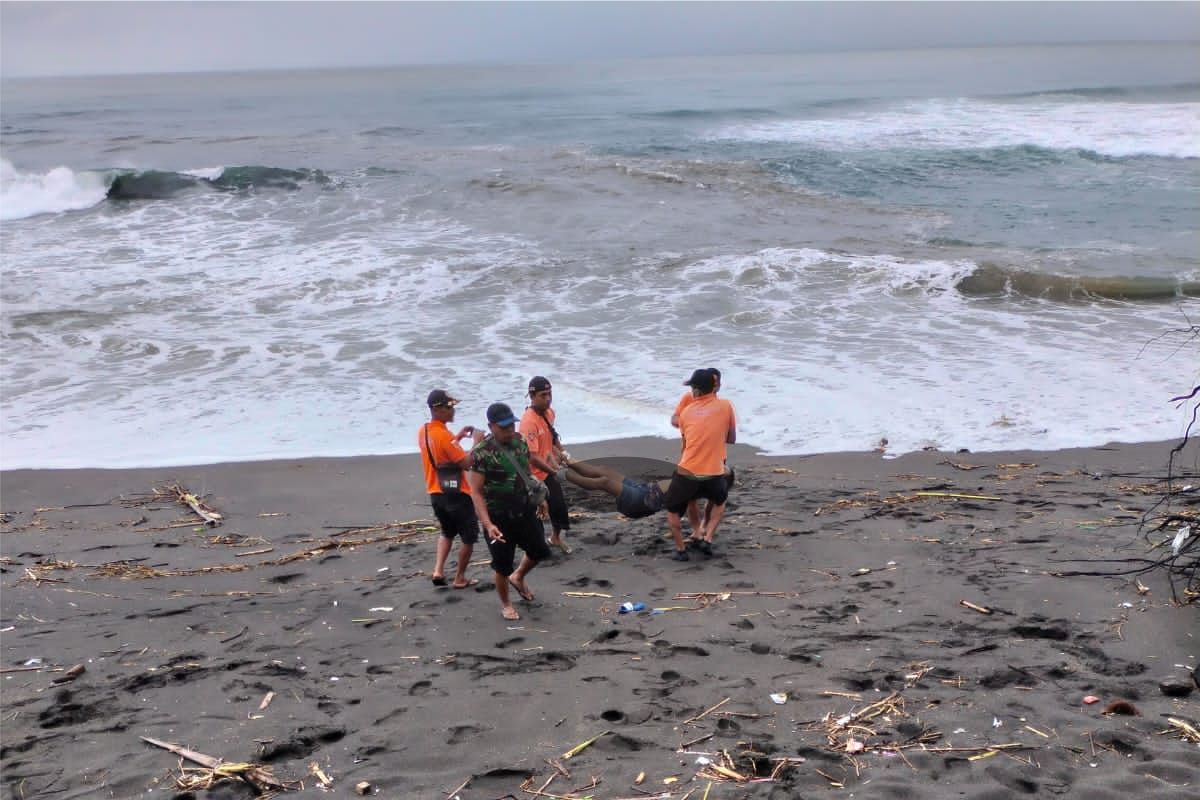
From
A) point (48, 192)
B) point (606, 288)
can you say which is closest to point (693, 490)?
point (606, 288)

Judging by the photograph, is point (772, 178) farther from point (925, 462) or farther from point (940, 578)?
point (940, 578)

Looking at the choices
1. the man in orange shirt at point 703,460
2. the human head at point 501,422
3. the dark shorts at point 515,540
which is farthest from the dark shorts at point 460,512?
the man in orange shirt at point 703,460

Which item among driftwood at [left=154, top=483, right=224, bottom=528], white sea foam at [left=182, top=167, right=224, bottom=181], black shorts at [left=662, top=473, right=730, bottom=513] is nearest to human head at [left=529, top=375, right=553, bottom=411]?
black shorts at [left=662, top=473, right=730, bottom=513]

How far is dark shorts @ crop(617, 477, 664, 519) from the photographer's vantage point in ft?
24.9

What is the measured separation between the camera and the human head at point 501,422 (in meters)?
6.13

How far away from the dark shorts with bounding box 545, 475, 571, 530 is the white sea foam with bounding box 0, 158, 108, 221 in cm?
2402

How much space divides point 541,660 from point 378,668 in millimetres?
904

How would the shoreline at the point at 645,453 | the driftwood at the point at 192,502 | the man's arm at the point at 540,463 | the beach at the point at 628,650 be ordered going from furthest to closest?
the shoreline at the point at 645,453
the driftwood at the point at 192,502
the man's arm at the point at 540,463
the beach at the point at 628,650

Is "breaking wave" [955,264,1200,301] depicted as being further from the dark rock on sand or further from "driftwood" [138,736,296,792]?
"driftwood" [138,736,296,792]

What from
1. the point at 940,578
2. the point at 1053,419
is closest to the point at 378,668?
the point at 940,578

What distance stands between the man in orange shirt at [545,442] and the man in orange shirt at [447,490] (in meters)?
0.59

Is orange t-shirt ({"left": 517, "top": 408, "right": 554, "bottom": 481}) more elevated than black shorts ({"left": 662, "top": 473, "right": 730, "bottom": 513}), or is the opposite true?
orange t-shirt ({"left": 517, "top": 408, "right": 554, "bottom": 481})

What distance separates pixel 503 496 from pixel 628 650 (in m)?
1.26

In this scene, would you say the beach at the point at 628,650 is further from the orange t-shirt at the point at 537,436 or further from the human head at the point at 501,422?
the human head at the point at 501,422
